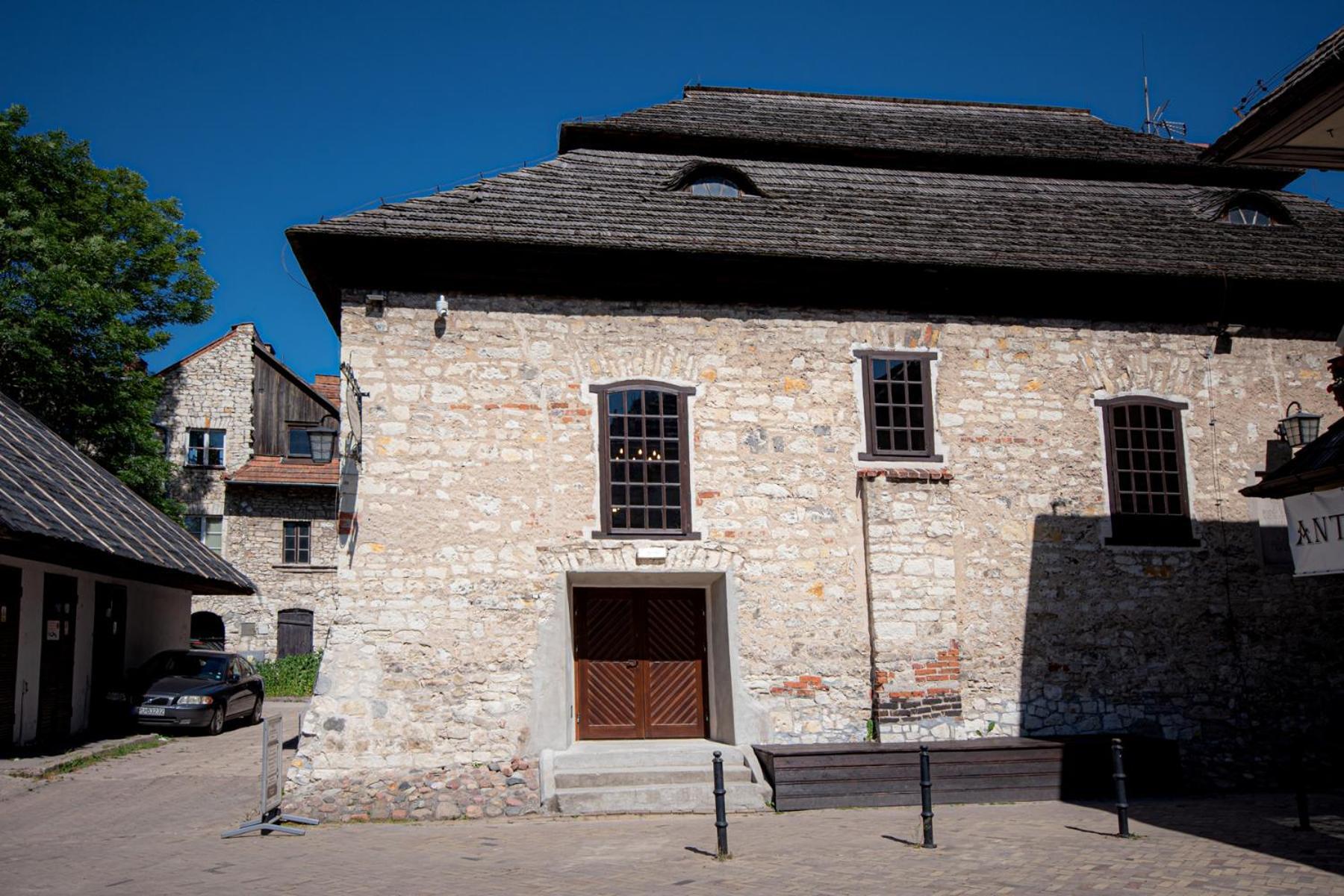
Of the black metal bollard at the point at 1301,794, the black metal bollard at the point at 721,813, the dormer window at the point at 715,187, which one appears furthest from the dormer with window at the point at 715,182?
the black metal bollard at the point at 1301,794

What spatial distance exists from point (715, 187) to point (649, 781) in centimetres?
792

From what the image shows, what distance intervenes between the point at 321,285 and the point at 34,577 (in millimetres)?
6413

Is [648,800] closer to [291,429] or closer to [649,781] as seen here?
[649,781]

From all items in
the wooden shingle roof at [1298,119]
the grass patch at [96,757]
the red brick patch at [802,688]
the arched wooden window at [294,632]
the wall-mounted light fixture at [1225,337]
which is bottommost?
the grass patch at [96,757]

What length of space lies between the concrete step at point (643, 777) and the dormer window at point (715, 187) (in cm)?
752

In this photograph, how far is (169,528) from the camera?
20.2 m

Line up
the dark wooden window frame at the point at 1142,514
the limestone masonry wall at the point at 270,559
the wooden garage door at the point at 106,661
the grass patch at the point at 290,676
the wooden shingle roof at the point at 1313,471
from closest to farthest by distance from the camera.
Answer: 1. the wooden shingle roof at the point at 1313,471
2. the dark wooden window frame at the point at 1142,514
3. the wooden garage door at the point at 106,661
4. the grass patch at the point at 290,676
5. the limestone masonry wall at the point at 270,559

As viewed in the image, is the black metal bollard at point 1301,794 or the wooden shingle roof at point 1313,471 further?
the black metal bollard at point 1301,794

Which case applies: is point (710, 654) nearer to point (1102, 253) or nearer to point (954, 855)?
point (954, 855)

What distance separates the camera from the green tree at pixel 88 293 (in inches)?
949

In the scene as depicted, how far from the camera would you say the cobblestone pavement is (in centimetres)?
808

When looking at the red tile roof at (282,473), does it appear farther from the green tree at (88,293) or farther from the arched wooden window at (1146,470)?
the arched wooden window at (1146,470)

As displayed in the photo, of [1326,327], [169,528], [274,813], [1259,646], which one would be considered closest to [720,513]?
[274,813]

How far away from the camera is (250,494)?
32156mm
